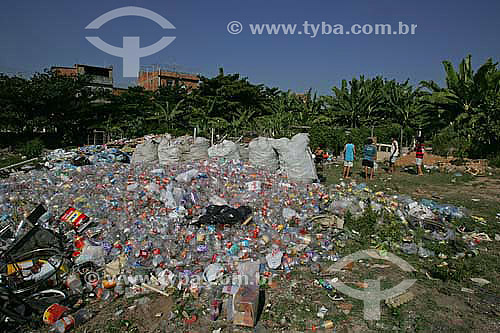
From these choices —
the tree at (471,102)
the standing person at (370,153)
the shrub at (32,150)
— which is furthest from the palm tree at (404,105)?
the shrub at (32,150)

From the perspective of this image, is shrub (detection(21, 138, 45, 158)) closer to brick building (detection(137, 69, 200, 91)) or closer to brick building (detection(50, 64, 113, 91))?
brick building (detection(50, 64, 113, 91))

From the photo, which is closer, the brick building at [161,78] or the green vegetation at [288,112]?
the green vegetation at [288,112]

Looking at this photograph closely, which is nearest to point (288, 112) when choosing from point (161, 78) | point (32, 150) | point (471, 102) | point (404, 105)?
point (404, 105)

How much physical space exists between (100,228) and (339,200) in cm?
326

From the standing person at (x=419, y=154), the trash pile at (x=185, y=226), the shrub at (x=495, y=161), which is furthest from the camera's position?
the shrub at (x=495, y=161)

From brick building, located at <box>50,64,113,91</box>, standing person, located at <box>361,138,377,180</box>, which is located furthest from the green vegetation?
brick building, located at <box>50,64,113,91</box>

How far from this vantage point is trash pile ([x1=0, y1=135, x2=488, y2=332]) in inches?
122

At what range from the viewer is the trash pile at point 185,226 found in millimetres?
3098

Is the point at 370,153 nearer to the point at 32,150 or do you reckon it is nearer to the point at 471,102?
the point at 471,102

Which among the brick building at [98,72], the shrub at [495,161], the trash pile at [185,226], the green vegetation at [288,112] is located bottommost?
the trash pile at [185,226]

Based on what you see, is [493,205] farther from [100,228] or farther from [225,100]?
[225,100]

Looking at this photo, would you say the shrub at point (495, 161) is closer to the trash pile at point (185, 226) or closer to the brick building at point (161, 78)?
the trash pile at point (185, 226)

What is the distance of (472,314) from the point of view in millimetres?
2748

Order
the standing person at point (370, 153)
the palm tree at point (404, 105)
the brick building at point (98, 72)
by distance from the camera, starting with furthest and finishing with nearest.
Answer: the brick building at point (98, 72) < the palm tree at point (404, 105) < the standing person at point (370, 153)
